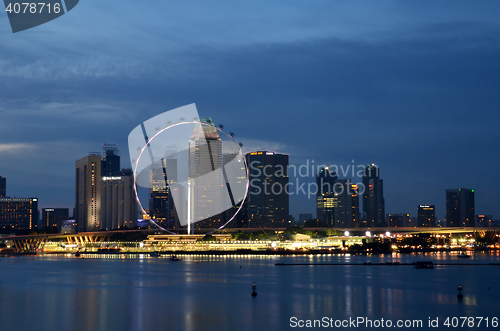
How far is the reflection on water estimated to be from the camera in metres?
39.8

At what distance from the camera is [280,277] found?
7444 cm

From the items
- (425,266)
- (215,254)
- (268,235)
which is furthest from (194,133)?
(425,266)

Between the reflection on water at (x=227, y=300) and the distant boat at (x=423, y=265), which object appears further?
the distant boat at (x=423, y=265)

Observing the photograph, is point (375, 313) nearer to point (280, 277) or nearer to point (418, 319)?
point (418, 319)

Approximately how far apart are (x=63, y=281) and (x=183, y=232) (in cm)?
12526

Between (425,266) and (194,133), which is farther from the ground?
(194,133)

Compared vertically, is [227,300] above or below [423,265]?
above

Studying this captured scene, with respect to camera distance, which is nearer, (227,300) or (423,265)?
(227,300)

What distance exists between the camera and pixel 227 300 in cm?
5062

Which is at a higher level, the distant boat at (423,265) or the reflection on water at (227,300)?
the reflection on water at (227,300)

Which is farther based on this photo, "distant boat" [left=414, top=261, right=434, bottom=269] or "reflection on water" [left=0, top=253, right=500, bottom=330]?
"distant boat" [left=414, top=261, right=434, bottom=269]

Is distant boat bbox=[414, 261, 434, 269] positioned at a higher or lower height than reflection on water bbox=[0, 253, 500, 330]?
lower

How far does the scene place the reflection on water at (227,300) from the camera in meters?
39.8

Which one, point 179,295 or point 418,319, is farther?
point 179,295
